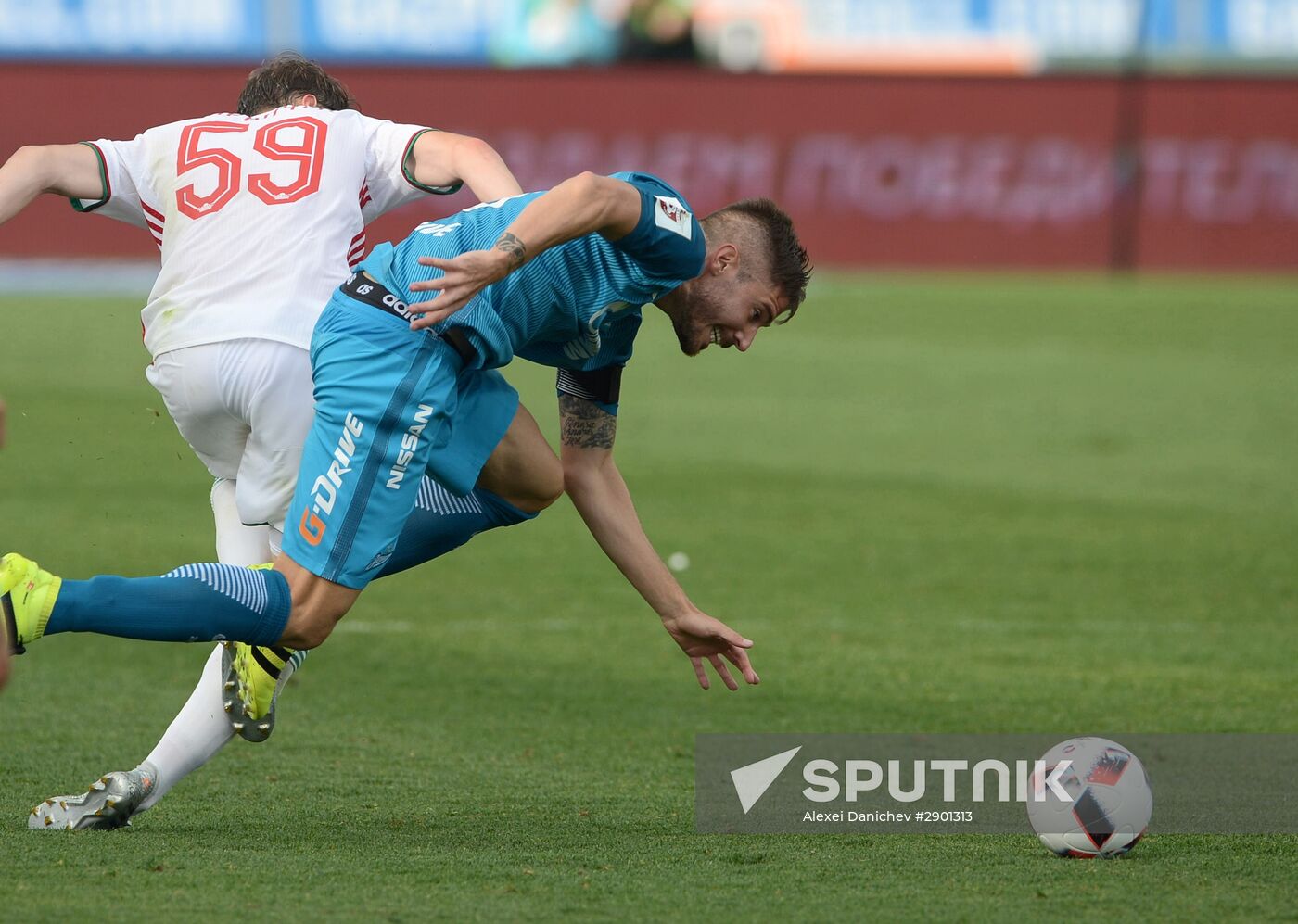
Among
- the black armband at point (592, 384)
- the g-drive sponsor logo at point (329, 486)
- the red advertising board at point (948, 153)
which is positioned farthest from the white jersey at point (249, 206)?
the red advertising board at point (948, 153)

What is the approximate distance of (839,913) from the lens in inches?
159

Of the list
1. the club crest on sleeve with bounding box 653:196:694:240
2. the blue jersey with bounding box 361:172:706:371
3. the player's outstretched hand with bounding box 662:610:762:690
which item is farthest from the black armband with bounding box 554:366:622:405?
the club crest on sleeve with bounding box 653:196:694:240

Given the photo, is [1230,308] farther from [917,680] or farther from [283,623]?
[283,623]

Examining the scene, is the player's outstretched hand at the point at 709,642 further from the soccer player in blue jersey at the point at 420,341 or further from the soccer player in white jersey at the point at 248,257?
the soccer player in blue jersey at the point at 420,341

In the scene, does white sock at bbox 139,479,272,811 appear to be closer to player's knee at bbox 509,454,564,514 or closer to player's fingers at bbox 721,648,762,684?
player's knee at bbox 509,454,564,514

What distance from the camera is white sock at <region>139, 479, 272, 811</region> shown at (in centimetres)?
494

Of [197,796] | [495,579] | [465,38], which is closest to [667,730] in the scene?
[197,796]

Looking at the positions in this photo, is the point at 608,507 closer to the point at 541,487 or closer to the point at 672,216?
the point at 541,487

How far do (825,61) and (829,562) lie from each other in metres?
21.3

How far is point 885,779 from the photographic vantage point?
5.51m

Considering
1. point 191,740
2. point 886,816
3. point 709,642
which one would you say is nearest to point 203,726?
point 191,740

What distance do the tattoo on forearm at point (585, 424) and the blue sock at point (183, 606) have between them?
1.07 m

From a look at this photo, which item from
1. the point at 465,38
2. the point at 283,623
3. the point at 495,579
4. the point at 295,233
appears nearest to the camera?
the point at 283,623

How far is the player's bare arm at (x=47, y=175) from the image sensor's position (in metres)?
4.82
